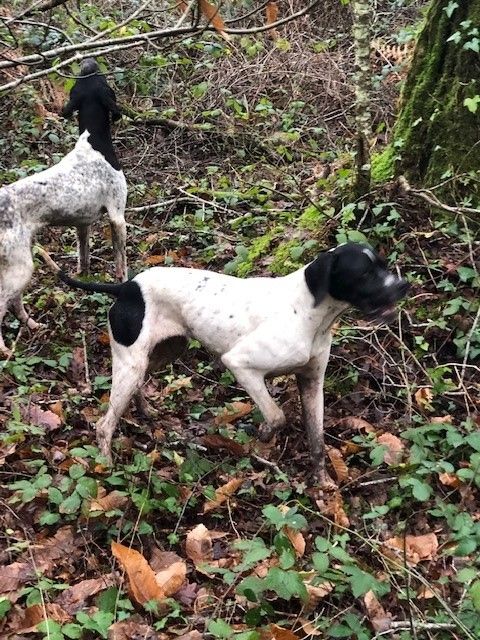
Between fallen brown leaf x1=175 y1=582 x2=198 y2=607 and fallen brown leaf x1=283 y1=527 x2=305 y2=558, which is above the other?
fallen brown leaf x1=283 y1=527 x2=305 y2=558

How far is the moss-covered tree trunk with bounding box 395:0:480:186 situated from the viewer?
20.3 ft

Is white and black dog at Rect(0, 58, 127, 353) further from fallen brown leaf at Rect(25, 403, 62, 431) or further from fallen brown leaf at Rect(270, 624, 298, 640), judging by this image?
fallen brown leaf at Rect(270, 624, 298, 640)

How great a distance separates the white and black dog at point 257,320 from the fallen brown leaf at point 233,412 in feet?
1.88

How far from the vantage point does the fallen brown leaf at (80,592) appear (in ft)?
12.0

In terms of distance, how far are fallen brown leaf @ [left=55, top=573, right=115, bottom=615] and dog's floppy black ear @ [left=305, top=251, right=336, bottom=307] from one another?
6.28 feet

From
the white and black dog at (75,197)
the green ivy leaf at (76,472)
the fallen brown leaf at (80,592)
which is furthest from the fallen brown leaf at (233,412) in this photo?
the white and black dog at (75,197)

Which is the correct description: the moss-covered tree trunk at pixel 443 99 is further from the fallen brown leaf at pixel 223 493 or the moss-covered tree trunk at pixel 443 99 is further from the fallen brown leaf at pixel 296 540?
the fallen brown leaf at pixel 296 540

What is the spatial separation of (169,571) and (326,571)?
2.70ft

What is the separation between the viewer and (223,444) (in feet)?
16.5

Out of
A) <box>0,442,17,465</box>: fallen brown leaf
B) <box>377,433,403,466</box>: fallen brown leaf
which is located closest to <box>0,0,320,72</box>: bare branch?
<box>0,442,17,465</box>: fallen brown leaf

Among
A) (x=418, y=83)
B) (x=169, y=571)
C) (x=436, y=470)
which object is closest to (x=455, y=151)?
(x=418, y=83)

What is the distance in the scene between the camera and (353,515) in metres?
4.40

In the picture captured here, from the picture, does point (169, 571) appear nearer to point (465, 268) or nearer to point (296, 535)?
point (296, 535)

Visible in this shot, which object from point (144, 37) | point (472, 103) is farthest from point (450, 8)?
point (144, 37)
